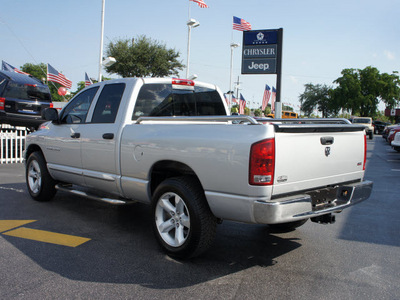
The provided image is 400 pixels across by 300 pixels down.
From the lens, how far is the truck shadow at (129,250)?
10.6 feet

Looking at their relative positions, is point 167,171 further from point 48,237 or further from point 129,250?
point 48,237

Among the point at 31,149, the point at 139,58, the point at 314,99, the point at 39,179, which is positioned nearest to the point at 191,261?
the point at 39,179

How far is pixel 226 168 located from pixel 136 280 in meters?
1.25

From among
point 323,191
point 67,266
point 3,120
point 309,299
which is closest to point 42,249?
point 67,266

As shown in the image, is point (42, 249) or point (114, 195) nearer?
point (42, 249)

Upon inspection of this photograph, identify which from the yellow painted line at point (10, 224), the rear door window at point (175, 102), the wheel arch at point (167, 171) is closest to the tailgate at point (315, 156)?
the wheel arch at point (167, 171)

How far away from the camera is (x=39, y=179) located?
5.86 m

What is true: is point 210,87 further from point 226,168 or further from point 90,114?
point 226,168

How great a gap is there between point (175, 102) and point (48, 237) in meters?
2.29

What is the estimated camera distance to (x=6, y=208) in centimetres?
548

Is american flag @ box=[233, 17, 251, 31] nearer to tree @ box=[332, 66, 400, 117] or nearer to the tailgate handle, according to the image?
the tailgate handle

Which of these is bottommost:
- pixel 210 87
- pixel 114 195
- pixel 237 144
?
pixel 114 195

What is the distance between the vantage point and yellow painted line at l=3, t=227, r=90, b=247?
13.2 ft

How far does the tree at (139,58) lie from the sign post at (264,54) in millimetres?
21210
